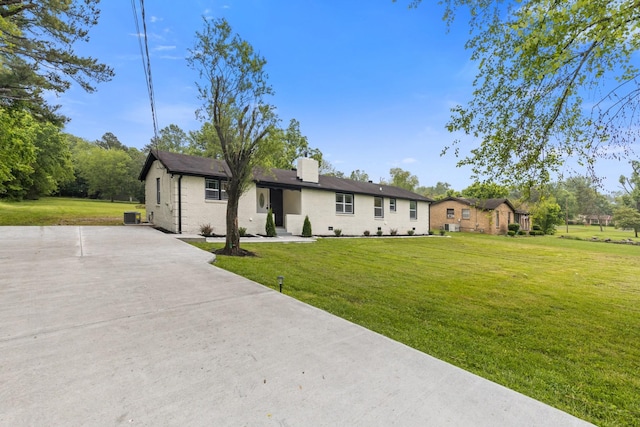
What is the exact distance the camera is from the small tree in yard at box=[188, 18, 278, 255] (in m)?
8.38

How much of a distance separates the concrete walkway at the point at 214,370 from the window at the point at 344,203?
14028 millimetres

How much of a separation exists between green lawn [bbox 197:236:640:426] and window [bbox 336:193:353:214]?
9.22m

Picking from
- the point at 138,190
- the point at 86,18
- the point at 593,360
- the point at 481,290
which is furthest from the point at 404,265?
the point at 138,190

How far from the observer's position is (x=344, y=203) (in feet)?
59.8

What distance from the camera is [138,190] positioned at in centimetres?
4262

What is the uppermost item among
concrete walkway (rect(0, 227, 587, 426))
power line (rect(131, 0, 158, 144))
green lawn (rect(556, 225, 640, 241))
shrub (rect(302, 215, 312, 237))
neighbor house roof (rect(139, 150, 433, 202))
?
power line (rect(131, 0, 158, 144))

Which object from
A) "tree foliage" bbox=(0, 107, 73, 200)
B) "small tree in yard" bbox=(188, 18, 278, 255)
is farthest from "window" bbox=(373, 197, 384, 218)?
"tree foliage" bbox=(0, 107, 73, 200)

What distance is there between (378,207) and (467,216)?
47.2ft

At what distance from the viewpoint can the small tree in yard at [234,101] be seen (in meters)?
8.38

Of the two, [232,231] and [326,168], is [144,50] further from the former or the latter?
[326,168]

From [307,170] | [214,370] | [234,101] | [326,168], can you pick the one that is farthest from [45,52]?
[326,168]

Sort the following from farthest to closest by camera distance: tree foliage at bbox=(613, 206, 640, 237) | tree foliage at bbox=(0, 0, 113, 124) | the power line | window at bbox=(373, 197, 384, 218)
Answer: tree foliage at bbox=(613, 206, 640, 237) < window at bbox=(373, 197, 384, 218) < tree foliage at bbox=(0, 0, 113, 124) < the power line

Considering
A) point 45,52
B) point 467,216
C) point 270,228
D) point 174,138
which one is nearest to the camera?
point 45,52

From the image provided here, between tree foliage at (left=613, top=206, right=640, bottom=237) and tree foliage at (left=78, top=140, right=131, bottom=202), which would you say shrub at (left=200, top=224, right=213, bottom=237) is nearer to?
tree foliage at (left=78, top=140, right=131, bottom=202)
